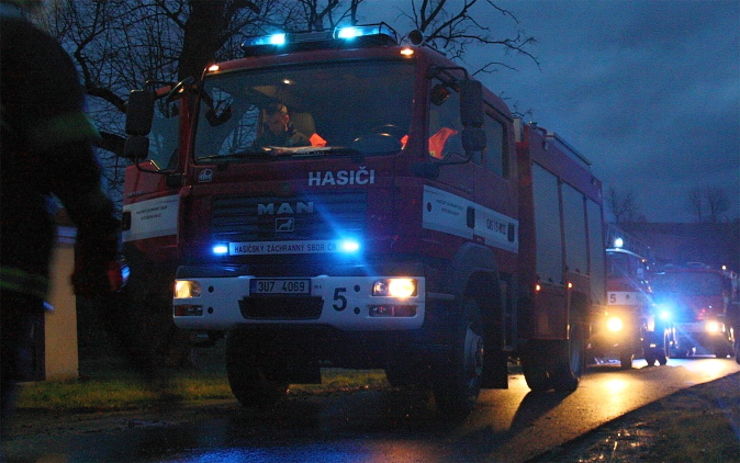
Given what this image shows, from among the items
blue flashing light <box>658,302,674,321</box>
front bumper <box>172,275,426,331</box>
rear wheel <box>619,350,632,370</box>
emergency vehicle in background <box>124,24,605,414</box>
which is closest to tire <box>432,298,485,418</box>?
emergency vehicle in background <box>124,24,605,414</box>

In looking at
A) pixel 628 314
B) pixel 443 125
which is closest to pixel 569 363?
pixel 443 125

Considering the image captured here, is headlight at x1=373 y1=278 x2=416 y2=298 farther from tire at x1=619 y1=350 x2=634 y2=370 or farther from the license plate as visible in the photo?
tire at x1=619 y1=350 x2=634 y2=370

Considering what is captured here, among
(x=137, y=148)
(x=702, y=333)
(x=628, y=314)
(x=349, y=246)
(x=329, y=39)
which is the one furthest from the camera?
(x=702, y=333)

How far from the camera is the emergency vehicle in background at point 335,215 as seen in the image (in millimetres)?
7605

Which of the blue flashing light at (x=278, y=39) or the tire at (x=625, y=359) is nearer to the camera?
the blue flashing light at (x=278, y=39)

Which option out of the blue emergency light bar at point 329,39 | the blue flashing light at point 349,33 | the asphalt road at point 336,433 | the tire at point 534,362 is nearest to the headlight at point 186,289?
the asphalt road at point 336,433

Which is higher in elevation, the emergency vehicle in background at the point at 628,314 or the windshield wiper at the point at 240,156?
the windshield wiper at the point at 240,156

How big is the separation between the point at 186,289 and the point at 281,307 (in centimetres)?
85

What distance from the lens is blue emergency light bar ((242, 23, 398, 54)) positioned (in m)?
8.41

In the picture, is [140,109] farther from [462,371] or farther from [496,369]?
[496,369]

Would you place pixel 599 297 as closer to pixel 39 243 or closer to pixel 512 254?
pixel 512 254

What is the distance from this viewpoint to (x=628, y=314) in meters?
19.4

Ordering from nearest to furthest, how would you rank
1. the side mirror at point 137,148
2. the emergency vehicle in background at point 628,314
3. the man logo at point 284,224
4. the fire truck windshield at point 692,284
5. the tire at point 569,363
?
the man logo at point 284,224 → the side mirror at point 137,148 → the tire at point 569,363 → the emergency vehicle in background at point 628,314 → the fire truck windshield at point 692,284

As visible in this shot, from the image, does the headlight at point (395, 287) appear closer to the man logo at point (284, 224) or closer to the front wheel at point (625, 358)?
the man logo at point (284, 224)
